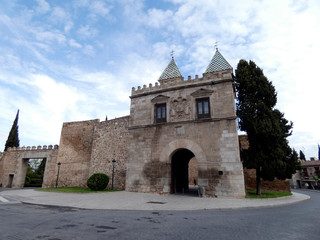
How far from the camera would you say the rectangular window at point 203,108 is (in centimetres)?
1307

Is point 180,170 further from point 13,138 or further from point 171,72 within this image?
point 13,138

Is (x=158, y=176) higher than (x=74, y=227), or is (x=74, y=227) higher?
(x=158, y=176)

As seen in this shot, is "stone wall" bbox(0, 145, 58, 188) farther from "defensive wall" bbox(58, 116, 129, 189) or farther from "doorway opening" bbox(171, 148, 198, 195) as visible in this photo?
"doorway opening" bbox(171, 148, 198, 195)

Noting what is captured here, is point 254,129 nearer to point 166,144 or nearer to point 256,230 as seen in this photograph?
point 166,144

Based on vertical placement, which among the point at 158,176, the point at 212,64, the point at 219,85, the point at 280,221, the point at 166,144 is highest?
the point at 212,64

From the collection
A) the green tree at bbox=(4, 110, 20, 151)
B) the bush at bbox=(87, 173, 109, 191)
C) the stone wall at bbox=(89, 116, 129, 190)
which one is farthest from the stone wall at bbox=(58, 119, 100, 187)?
the green tree at bbox=(4, 110, 20, 151)

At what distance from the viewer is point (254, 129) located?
12.0m

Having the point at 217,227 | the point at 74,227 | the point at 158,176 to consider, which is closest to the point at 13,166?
the point at 158,176

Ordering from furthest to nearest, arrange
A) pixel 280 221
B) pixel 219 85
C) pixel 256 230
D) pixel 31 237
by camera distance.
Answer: pixel 219 85, pixel 280 221, pixel 256 230, pixel 31 237

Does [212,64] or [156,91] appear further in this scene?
[212,64]

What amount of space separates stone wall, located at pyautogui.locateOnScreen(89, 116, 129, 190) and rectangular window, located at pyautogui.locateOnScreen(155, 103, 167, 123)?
4.42 meters

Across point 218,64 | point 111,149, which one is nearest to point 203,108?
point 218,64

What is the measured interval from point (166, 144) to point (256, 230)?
9.14 m

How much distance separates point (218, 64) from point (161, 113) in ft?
25.9
